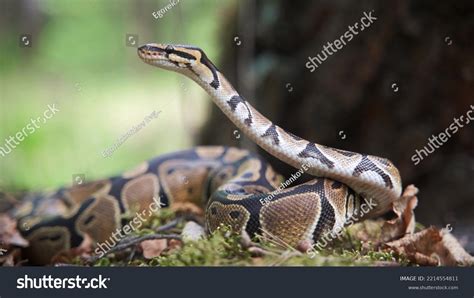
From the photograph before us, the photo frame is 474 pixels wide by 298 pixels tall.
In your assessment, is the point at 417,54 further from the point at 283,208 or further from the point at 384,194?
the point at 283,208

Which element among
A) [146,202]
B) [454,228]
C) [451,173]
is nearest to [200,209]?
[146,202]

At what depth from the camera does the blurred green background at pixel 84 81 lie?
7.14 metres

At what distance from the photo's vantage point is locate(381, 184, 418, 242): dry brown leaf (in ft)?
11.1

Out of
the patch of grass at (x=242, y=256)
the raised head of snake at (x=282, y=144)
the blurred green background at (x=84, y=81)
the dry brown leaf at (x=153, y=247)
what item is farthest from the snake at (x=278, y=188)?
the blurred green background at (x=84, y=81)

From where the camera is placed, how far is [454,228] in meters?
4.39

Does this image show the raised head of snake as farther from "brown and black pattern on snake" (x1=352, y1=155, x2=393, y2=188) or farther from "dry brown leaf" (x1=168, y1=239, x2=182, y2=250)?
"dry brown leaf" (x1=168, y1=239, x2=182, y2=250)

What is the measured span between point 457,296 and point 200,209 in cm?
205

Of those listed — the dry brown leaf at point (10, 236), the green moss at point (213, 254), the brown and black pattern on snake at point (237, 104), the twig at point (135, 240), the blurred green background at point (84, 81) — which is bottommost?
the green moss at point (213, 254)

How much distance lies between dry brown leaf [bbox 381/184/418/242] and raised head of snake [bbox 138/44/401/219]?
13 cm

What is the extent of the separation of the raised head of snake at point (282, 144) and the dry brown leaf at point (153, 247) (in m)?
0.78

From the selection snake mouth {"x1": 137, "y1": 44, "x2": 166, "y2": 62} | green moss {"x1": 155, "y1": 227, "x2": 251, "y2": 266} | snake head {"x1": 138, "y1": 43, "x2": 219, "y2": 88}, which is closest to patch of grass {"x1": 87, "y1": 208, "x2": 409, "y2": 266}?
green moss {"x1": 155, "y1": 227, "x2": 251, "y2": 266}

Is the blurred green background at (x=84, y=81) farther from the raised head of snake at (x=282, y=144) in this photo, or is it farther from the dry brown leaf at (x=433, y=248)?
the dry brown leaf at (x=433, y=248)

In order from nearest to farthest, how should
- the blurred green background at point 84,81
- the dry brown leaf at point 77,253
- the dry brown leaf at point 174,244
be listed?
the dry brown leaf at point 174,244 < the dry brown leaf at point 77,253 < the blurred green background at point 84,81

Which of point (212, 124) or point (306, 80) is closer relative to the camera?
point (306, 80)
